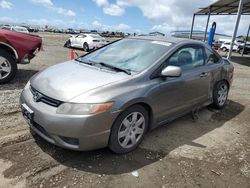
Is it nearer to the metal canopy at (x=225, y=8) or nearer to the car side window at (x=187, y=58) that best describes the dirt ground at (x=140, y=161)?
the car side window at (x=187, y=58)

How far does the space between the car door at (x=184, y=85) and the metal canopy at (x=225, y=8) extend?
48.5 feet

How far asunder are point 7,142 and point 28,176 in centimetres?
90

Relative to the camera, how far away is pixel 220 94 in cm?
551

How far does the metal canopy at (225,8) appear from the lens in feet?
59.4

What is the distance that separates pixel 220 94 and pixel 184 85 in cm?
176

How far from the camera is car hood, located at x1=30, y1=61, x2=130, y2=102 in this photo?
10.0ft

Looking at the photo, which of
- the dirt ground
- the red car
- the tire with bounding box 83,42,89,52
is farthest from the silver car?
the tire with bounding box 83,42,89,52

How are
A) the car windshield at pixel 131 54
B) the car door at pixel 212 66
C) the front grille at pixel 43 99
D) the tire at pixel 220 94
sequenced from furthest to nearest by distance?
the tire at pixel 220 94, the car door at pixel 212 66, the car windshield at pixel 131 54, the front grille at pixel 43 99

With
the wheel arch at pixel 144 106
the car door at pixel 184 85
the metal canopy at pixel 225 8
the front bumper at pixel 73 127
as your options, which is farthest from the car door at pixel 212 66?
the metal canopy at pixel 225 8

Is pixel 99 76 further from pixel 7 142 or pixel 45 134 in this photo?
pixel 7 142

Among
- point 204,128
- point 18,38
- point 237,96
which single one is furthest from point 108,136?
point 237,96

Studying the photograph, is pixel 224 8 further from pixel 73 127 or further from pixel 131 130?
pixel 73 127

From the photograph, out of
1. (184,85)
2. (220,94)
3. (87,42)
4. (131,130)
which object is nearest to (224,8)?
(87,42)

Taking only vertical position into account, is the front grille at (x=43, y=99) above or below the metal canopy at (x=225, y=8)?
below
